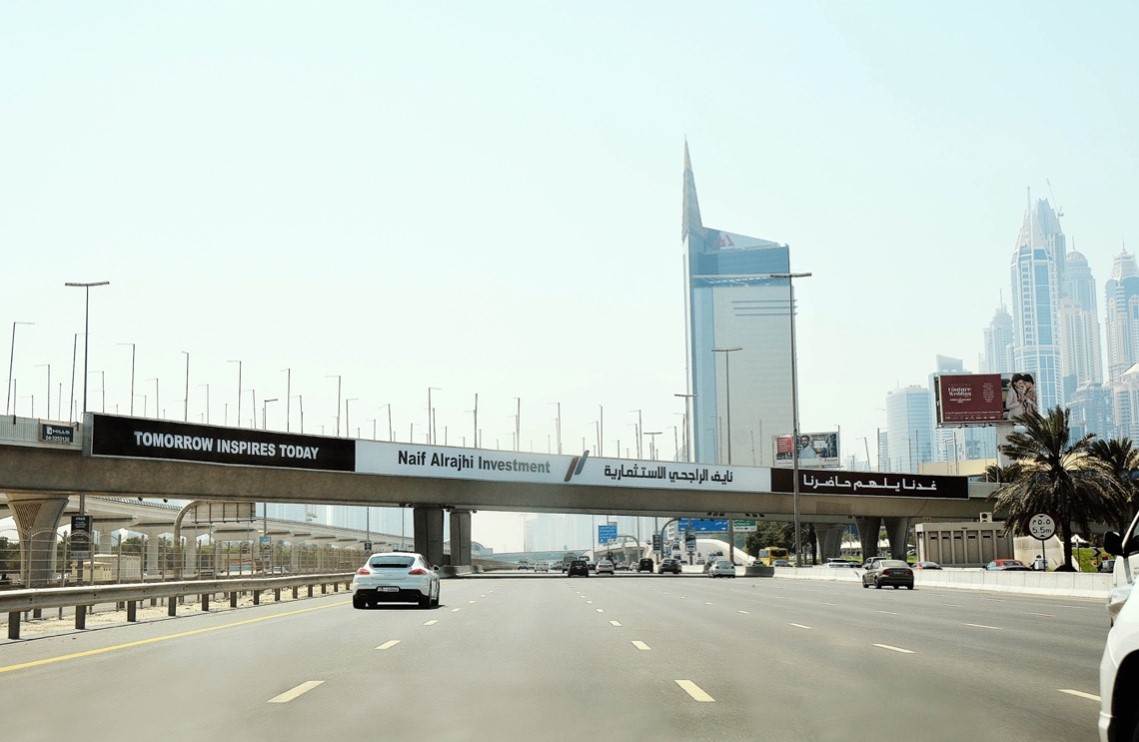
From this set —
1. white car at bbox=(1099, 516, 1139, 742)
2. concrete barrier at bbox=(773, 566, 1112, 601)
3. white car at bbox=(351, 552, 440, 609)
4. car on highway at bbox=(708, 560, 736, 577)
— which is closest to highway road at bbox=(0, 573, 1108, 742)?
white car at bbox=(1099, 516, 1139, 742)

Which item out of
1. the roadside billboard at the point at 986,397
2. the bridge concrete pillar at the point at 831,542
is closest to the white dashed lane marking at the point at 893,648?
the roadside billboard at the point at 986,397

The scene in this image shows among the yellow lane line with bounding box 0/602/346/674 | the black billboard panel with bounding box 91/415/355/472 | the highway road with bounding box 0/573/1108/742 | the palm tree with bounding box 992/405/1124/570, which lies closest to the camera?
the highway road with bounding box 0/573/1108/742

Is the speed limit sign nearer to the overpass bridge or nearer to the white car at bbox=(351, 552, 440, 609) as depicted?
the white car at bbox=(351, 552, 440, 609)

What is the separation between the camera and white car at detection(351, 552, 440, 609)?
1193 inches

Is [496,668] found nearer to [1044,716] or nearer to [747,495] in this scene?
[1044,716]

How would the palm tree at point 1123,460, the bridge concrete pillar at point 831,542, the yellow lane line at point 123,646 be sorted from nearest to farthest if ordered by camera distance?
1. the yellow lane line at point 123,646
2. the palm tree at point 1123,460
3. the bridge concrete pillar at point 831,542

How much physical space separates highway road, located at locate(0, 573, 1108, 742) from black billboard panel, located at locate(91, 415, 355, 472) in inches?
1326

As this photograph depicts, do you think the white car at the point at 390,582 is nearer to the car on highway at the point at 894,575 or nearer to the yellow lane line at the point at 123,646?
the yellow lane line at the point at 123,646

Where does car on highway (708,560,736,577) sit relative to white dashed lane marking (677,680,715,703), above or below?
below

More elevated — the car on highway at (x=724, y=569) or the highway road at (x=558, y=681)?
the highway road at (x=558, y=681)

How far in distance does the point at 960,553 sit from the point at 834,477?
1225cm

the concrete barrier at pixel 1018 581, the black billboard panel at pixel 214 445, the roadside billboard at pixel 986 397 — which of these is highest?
the roadside billboard at pixel 986 397

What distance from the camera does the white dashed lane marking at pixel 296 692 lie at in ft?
37.4

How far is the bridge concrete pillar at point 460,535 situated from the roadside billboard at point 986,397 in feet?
131
